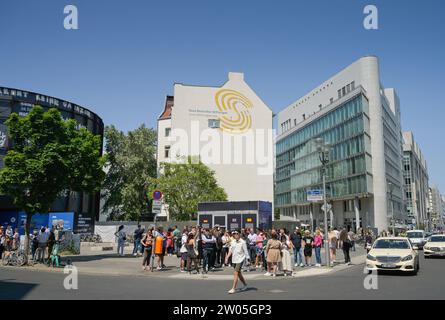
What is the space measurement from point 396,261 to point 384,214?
176 ft

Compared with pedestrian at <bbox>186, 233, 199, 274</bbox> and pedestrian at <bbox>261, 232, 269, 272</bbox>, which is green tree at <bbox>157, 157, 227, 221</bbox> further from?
pedestrian at <bbox>186, 233, 199, 274</bbox>

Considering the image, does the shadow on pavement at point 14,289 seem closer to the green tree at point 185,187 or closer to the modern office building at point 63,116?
the modern office building at point 63,116

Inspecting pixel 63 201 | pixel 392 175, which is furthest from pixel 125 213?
pixel 392 175

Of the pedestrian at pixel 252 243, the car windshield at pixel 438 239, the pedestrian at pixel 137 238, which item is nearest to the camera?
the pedestrian at pixel 252 243

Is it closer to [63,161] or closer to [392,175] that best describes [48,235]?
[63,161]

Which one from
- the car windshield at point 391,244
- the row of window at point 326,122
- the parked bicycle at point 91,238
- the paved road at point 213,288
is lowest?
the parked bicycle at point 91,238

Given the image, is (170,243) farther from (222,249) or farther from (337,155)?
(337,155)

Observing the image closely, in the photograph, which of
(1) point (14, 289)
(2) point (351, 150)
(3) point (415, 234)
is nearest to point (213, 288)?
(1) point (14, 289)

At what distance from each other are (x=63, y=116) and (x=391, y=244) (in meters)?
42.8

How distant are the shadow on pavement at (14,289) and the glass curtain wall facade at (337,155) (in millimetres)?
48778

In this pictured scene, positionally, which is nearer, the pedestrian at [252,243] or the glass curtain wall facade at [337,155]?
the pedestrian at [252,243]

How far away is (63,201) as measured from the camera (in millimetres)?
47406

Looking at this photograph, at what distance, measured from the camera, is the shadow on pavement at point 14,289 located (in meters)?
10.2

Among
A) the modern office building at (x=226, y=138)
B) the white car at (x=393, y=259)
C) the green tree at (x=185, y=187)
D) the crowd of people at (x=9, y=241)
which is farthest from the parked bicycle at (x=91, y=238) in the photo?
the white car at (x=393, y=259)
